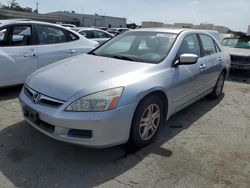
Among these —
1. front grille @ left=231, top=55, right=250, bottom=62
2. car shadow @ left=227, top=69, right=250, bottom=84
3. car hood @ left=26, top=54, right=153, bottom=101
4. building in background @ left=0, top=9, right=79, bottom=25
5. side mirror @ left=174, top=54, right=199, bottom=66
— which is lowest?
car shadow @ left=227, top=69, right=250, bottom=84

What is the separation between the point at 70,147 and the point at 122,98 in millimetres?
1040

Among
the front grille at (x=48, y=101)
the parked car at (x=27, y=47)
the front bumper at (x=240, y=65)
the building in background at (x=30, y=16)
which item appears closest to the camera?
the front grille at (x=48, y=101)

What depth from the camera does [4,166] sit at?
2701mm

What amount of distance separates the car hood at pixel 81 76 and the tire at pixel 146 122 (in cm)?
38

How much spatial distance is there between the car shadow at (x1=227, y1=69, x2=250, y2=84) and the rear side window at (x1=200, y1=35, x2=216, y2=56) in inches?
130

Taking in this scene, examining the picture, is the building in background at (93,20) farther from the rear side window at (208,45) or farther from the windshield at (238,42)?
the rear side window at (208,45)

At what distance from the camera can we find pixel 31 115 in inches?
113

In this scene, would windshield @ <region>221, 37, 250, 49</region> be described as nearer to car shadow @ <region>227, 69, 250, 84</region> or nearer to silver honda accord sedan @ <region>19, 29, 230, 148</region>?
car shadow @ <region>227, 69, 250, 84</region>

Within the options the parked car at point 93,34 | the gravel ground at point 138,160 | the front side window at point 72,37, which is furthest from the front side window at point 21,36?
the parked car at point 93,34

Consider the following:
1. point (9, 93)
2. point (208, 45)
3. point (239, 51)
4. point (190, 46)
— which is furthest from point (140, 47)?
point (239, 51)

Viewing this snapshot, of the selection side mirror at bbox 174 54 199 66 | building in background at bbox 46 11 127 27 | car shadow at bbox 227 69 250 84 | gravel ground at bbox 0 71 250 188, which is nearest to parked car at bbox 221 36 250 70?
car shadow at bbox 227 69 250 84

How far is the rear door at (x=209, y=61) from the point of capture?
4.39m

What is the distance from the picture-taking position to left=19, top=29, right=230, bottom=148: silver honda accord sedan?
2572mm

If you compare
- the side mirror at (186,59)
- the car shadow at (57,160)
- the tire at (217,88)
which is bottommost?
the car shadow at (57,160)
